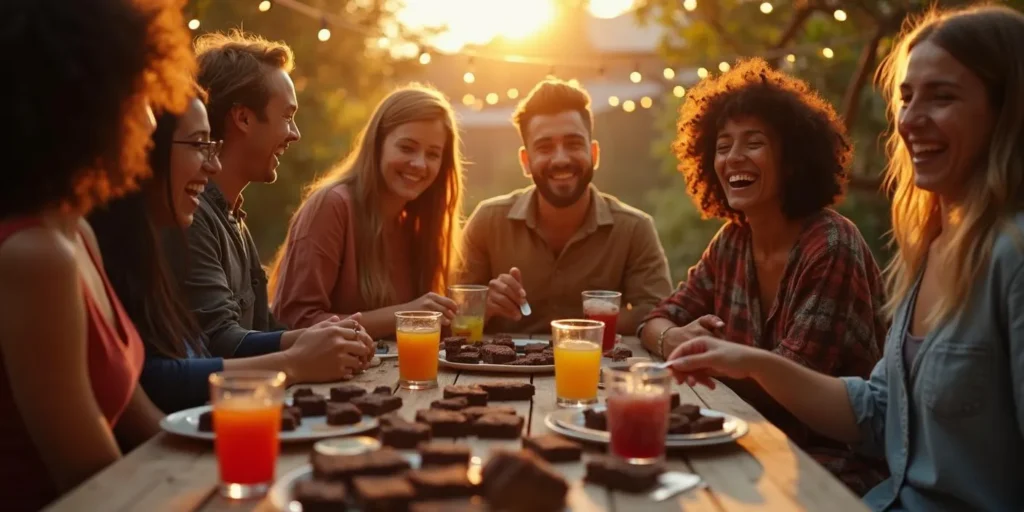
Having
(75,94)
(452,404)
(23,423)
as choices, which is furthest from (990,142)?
(23,423)

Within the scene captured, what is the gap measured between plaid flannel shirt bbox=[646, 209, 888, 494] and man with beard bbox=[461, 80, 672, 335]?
999mm

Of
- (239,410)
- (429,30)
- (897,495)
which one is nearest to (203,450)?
(239,410)

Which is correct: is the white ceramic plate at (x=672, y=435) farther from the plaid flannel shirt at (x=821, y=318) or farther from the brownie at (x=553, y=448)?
the plaid flannel shirt at (x=821, y=318)

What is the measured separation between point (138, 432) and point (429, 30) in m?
8.90

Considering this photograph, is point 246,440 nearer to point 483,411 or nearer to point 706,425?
point 483,411

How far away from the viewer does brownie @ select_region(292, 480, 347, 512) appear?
1.46 meters

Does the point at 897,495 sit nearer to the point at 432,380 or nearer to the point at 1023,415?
the point at 1023,415

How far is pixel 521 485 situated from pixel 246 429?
47cm

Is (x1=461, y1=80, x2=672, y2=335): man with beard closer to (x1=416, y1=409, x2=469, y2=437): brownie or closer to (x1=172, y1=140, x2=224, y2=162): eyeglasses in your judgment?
(x1=172, y1=140, x2=224, y2=162): eyeglasses

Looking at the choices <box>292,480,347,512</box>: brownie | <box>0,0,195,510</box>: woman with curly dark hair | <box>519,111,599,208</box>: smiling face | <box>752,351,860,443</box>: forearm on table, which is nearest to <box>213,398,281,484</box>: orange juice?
<box>292,480,347,512</box>: brownie

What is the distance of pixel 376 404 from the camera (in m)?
2.12

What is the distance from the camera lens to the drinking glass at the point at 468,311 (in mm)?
3338

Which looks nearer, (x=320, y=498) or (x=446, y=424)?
(x=320, y=498)

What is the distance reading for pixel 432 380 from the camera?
260 centimetres
